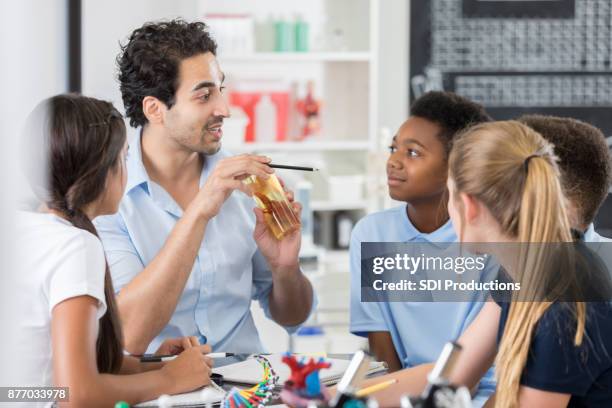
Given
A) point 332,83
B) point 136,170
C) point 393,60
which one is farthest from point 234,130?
point 136,170

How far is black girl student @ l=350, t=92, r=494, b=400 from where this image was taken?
2.00 m

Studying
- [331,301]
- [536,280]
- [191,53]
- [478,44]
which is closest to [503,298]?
[536,280]

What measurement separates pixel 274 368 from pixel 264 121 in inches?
104

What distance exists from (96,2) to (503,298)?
7.92ft

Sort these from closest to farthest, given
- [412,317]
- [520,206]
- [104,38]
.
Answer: [520,206], [412,317], [104,38]

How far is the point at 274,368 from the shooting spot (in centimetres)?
159

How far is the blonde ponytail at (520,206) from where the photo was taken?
1.33 meters

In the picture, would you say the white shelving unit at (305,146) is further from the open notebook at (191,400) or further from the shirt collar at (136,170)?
the open notebook at (191,400)

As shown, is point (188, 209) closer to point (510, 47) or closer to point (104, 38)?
point (104, 38)

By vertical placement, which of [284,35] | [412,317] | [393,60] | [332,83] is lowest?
[412,317]

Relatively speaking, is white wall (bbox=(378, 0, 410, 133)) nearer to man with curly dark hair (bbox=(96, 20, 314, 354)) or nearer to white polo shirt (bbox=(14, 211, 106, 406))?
man with curly dark hair (bbox=(96, 20, 314, 354))

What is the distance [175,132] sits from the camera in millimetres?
2066

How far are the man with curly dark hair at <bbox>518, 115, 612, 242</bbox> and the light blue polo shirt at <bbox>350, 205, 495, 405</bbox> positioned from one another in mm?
368

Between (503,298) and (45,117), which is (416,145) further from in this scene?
(45,117)
